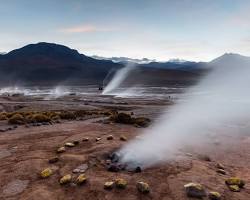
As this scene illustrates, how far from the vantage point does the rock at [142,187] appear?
10602mm

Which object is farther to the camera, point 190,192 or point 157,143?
point 157,143

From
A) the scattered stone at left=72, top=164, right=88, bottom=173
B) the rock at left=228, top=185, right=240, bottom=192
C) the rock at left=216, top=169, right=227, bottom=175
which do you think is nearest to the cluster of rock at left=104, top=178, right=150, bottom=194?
the scattered stone at left=72, top=164, right=88, bottom=173

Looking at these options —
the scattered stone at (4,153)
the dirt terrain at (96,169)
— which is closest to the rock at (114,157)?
the dirt terrain at (96,169)

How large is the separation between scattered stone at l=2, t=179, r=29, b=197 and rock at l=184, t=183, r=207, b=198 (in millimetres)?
5366

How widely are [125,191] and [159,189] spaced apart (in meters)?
1.11

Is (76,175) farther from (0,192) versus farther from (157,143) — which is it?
(157,143)

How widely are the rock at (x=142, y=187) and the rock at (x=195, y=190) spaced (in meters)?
1.23

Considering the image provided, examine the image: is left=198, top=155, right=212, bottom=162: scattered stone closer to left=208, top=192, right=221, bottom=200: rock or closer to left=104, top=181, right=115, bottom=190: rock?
left=208, top=192, right=221, bottom=200: rock

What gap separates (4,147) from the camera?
1628 centimetres

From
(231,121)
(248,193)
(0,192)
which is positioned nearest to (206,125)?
(231,121)

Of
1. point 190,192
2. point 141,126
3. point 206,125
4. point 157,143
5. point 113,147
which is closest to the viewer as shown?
point 190,192

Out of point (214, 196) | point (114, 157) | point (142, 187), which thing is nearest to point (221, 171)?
point (214, 196)

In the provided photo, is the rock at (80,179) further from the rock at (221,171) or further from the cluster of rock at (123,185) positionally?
the rock at (221,171)

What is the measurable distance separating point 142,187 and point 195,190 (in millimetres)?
1643
